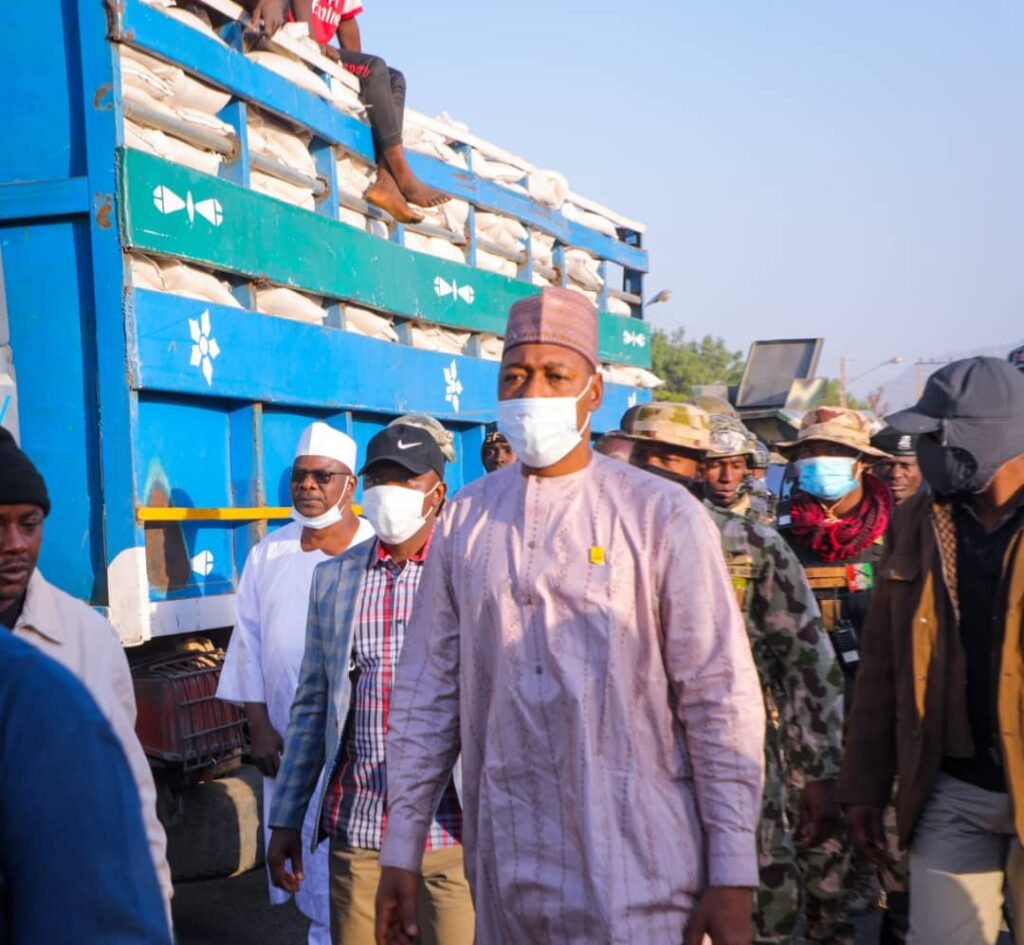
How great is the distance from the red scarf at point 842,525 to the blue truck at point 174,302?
1913 mm

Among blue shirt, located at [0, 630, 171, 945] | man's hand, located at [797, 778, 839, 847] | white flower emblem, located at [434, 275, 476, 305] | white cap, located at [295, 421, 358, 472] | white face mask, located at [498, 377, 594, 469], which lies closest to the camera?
blue shirt, located at [0, 630, 171, 945]

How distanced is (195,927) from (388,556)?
2623 millimetres

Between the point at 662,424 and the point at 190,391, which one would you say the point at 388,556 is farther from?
the point at 190,391

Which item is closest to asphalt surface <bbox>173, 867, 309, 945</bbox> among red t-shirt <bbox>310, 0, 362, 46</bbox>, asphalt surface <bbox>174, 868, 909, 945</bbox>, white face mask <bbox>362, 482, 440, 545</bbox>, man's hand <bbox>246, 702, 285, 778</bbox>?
asphalt surface <bbox>174, 868, 909, 945</bbox>

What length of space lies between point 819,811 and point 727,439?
2.26m

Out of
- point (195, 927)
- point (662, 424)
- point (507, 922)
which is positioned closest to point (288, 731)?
point (662, 424)

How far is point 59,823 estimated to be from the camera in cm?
151

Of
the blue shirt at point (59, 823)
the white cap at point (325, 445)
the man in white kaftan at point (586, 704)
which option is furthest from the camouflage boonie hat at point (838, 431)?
the blue shirt at point (59, 823)

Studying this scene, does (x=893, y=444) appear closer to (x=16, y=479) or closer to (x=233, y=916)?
(x=233, y=916)

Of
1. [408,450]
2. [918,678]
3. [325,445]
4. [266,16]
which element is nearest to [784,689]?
[918,678]

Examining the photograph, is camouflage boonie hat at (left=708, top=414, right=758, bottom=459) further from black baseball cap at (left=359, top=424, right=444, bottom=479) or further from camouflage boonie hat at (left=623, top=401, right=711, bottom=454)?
black baseball cap at (left=359, top=424, right=444, bottom=479)

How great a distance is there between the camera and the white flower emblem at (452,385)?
730cm

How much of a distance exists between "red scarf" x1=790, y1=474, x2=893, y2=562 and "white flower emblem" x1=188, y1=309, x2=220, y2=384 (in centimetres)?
228

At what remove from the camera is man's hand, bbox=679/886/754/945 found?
2.58 metres
